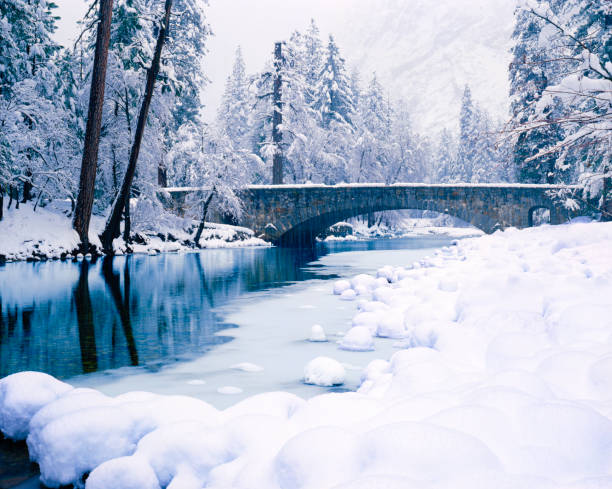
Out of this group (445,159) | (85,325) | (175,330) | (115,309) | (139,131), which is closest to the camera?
(175,330)

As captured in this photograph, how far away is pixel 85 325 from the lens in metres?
7.22

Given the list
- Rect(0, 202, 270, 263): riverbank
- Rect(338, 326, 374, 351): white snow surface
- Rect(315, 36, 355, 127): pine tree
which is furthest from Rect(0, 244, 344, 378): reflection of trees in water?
Rect(315, 36, 355, 127): pine tree

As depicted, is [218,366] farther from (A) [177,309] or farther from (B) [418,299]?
(A) [177,309]

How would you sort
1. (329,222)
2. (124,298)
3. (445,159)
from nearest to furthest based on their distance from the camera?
(124,298) < (329,222) < (445,159)

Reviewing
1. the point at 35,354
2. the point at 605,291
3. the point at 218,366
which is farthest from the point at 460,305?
the point at 35,354

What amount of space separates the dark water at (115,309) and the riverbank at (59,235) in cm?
126

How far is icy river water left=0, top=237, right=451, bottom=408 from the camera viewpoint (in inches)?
183

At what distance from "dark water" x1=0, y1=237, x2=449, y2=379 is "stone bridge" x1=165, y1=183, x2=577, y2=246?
37.0 ft

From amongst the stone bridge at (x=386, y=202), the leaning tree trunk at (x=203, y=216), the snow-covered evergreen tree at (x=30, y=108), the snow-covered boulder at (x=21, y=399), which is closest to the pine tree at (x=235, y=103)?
the stone bridge at (x=386, y=202)

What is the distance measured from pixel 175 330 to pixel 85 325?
1.27 m

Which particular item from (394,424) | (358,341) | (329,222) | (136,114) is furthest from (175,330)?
(329,222)

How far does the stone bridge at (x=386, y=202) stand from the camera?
89.4 feet

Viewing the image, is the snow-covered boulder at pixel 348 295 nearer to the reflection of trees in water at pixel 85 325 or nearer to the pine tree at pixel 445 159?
the reflection of trees in water at pixel 85 325

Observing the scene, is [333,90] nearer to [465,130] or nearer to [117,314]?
[465,130]
